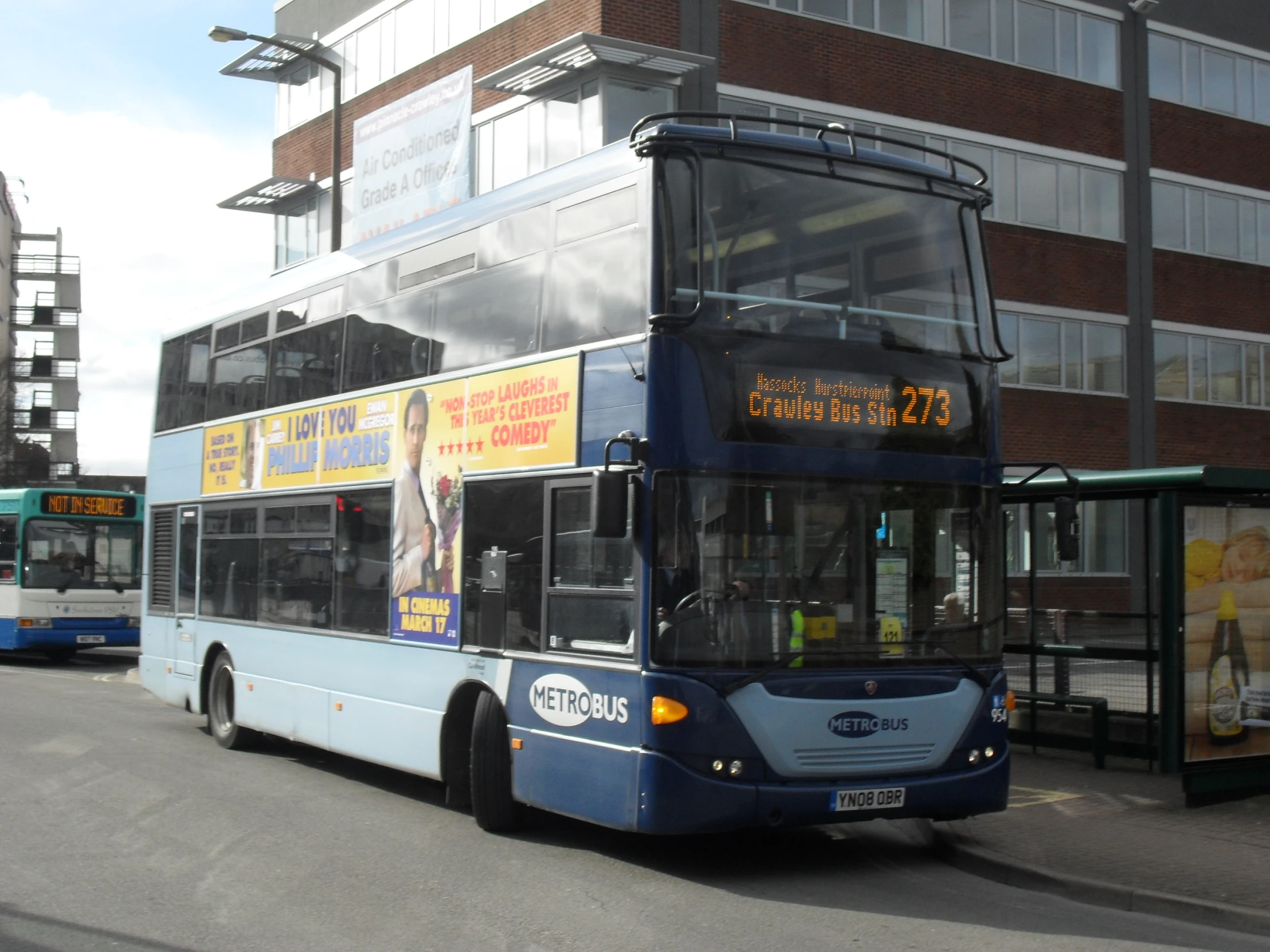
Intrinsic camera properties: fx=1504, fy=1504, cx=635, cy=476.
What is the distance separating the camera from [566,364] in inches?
368

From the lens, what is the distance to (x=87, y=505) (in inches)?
1048

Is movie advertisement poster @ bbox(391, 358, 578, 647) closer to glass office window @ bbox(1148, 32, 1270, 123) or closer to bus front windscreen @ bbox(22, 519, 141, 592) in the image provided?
bus front windscreen @ bbox(22, 519, 141, 592)

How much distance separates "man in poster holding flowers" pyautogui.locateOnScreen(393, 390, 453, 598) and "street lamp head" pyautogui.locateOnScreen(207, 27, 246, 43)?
1216 centimetres

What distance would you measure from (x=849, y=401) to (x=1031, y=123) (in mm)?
23566

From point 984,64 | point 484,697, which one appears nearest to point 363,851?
point 484,697

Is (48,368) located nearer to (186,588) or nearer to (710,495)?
(186,588)

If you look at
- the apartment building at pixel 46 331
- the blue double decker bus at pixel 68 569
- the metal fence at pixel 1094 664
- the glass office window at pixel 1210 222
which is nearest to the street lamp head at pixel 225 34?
the blue double decker bus at pixel 68 569

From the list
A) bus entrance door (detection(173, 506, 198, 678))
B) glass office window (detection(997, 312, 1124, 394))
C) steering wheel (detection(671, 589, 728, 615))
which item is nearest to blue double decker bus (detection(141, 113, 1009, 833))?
steering wheel (detection(671, 589, 728, 615))

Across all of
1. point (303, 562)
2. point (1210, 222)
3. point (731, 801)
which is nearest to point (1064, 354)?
point (1210, 222)

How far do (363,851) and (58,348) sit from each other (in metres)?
108

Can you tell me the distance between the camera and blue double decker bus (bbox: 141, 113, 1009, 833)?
8.36 m

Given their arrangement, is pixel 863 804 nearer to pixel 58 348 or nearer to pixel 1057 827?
pixel 1057 827

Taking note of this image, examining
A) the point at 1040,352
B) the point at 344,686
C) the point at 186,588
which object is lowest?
the point at 344,686

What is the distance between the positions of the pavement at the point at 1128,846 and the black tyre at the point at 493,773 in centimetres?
284
